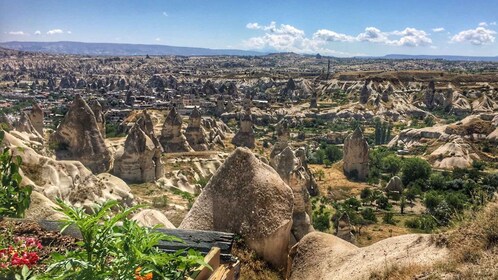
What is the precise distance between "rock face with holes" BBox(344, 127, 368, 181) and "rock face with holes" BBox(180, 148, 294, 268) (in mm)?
33823

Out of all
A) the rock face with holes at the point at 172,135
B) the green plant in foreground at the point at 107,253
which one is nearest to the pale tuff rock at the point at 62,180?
the green plant in foreground at the point at 107,253

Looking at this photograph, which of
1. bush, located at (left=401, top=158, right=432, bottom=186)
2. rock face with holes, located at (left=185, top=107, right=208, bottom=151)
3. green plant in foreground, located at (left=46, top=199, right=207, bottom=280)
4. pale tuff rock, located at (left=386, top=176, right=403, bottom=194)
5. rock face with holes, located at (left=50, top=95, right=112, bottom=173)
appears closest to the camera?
green plant in foreground, located at (left=46, top=199, right=207, bottom=280)

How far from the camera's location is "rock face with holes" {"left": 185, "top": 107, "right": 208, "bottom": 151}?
130 ft

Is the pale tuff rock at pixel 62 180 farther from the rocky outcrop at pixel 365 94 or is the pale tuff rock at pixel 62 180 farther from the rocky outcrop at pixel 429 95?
the rocky outcrop at pixel 429 95

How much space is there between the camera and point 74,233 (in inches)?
198

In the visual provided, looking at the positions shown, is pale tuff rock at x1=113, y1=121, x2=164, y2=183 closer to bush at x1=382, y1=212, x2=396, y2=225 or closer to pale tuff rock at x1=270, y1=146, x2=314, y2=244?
pale tuff rock at x1=270, y1=146, x2=314, y2=244

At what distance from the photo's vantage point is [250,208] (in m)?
7.72

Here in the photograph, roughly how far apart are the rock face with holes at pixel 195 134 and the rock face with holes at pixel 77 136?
15.9 meters

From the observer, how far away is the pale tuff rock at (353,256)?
18.8 feet

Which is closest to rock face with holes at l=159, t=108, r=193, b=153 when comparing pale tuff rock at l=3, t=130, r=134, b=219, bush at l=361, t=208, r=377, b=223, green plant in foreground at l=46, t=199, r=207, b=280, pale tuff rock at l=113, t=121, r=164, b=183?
pale tuff rock at l=113, t=121, r=164, b=183

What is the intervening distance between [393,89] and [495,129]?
4132 cm

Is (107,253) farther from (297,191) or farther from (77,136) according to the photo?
(77,136)

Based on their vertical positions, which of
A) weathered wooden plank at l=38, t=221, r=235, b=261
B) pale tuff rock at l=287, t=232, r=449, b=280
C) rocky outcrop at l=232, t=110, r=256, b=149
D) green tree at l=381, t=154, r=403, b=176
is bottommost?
green tree at l=381, t=154, r=403, b=176

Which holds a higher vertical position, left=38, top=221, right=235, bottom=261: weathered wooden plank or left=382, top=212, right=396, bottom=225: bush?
left=38, top=221, right=235, bottom=261: weathered wooden plank
